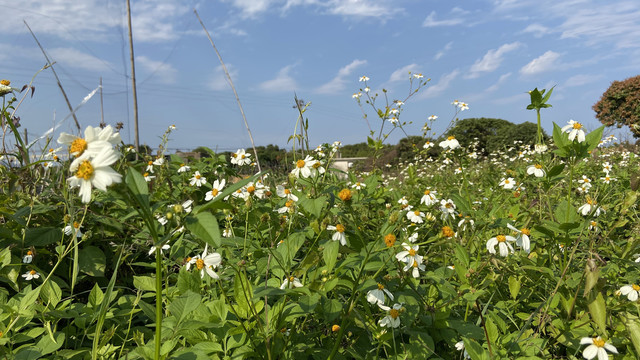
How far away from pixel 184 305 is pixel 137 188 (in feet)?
1.91

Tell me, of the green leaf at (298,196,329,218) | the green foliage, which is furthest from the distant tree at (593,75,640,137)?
the green leaf at (298,196,329,218)

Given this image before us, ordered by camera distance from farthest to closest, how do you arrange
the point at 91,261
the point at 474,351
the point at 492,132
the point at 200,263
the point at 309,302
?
the point at 492,132 < the point at 91,261 < the point at 200,263 < the point at 474,351 < the point at 309,302

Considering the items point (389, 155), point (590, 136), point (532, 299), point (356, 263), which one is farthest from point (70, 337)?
point (389, 155)

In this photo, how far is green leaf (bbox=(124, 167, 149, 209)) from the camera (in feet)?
2.39

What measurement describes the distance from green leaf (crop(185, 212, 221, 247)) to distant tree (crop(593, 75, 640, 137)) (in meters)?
16.6

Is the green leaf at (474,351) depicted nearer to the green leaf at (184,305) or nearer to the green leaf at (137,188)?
the green leaf at (184,305)

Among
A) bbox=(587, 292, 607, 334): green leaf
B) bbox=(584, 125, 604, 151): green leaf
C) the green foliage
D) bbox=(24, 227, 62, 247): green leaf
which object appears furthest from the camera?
the green foliage

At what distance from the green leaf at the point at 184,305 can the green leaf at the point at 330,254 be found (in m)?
0.43

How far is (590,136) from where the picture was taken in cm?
157

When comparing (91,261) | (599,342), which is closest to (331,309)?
(599,342)

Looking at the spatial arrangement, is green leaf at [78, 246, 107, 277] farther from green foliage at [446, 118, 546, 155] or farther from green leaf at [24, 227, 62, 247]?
green foliage at [446, 118, 546, 155]

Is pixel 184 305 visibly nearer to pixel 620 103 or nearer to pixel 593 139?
pixel 593 139

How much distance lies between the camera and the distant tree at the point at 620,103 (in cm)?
1364

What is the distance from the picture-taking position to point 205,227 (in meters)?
0.75
